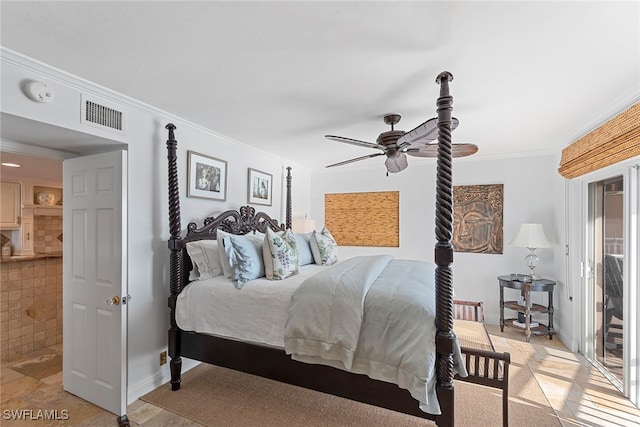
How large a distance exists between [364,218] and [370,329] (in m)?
3.48

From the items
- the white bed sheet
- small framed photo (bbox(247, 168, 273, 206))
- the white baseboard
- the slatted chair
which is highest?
small framed photo (bbox(247, 168, 273, 206))

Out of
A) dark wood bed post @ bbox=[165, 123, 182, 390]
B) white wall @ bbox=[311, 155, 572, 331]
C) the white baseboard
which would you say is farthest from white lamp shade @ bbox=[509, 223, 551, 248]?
the white baseboard

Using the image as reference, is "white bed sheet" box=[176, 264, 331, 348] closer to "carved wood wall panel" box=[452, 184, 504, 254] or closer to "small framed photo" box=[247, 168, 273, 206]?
"small framed photo" box=[247, 168, 273, 206]

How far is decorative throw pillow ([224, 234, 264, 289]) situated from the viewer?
8.20 feet

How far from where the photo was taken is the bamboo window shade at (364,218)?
16.6ft

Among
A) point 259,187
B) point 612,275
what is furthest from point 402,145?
point 612,275

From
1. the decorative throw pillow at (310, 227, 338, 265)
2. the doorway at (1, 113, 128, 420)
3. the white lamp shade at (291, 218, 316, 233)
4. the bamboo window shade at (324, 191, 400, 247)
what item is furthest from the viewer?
the bamboo window shade at (324, 191, 400, 247)

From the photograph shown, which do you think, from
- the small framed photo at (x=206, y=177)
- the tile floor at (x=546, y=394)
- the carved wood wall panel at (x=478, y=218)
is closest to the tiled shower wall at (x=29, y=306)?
the tile floor at (x=546, y=394)

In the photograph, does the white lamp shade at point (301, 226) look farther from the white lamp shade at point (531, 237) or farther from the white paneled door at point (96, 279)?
the white lamp shade at point (531, 237)

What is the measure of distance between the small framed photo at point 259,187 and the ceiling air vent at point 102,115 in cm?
A: 175

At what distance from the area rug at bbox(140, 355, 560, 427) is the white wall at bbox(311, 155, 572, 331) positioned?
1751mm

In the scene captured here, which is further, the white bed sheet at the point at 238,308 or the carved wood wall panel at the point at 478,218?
the carved wood wall panel at the point at 478,218

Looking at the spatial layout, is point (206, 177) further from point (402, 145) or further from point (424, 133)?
point (424, 133)

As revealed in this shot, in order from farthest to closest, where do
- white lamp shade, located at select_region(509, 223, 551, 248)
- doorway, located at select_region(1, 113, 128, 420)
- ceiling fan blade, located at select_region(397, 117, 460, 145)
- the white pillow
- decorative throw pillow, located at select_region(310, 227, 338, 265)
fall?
white lamp shade, located at select_region(509, 223, 551, 248) < decorative throw pillow, located at select_region(310, 227, 338, 265) < the white pillow < doorway, located at select_region(1, 113, 128, 420) < ceiling fan blade, located at select_region(397, 117, 460, 145)
